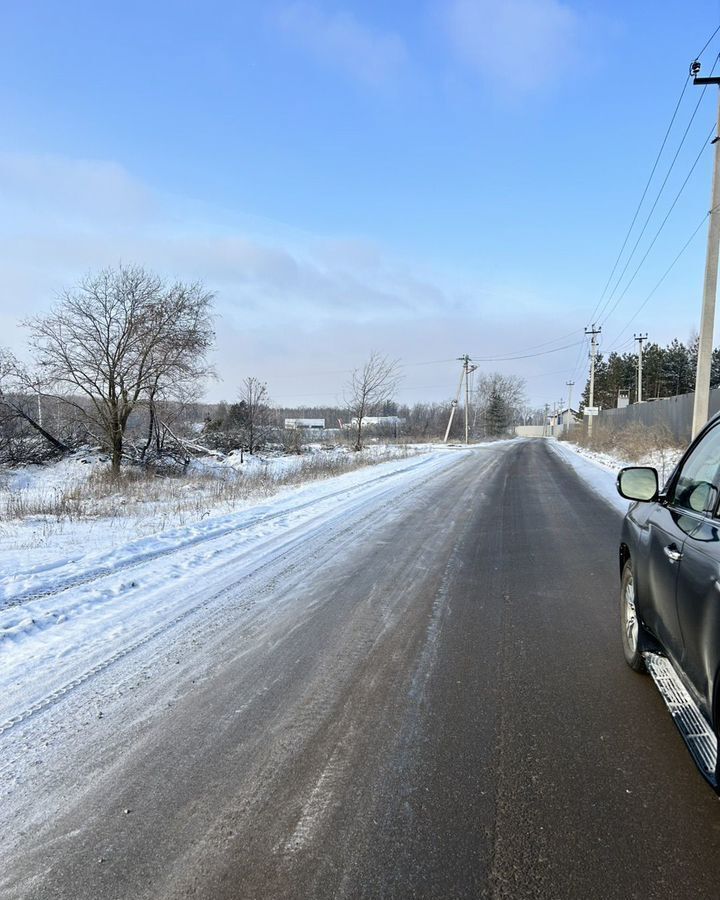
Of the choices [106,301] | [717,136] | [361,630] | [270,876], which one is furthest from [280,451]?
[270,876]

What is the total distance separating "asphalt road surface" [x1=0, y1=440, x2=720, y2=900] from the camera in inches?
82.9

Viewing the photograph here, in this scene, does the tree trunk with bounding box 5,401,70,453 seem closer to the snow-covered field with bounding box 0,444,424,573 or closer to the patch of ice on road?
the snow-covered field with bounding box 0,444,424,573

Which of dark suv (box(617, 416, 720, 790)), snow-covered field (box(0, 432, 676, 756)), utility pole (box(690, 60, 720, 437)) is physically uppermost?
utility pole (box(690, 60, 720, 437))

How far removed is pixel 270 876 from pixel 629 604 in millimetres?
3086

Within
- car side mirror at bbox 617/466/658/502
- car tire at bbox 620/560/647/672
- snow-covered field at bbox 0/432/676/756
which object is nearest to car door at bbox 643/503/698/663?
car side mirror at bbox 617/466/658/502

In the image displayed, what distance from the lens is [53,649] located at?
170 inches

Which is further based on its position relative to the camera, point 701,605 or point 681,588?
point 681,588

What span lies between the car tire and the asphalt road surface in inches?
6.0

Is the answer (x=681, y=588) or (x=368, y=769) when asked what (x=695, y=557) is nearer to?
(x=681, y=588)

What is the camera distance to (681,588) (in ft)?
8.46

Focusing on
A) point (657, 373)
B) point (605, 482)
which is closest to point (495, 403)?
point (657, 373)

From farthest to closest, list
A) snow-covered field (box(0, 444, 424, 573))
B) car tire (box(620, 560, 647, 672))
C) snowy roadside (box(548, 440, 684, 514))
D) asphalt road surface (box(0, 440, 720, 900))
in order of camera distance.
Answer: snowy roadside (box(548, 440, 684, 514))
snow-covered field (box(0, 444, 424, 573))
car tire (box(620, 560, 647, 672))
asphalt road surface (box(0, 440, 720, 900))

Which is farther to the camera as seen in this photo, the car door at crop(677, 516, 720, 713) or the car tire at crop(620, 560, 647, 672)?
the car tire at crop(620, 560, 647, 672)

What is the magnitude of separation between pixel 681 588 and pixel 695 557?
216 millimetres
